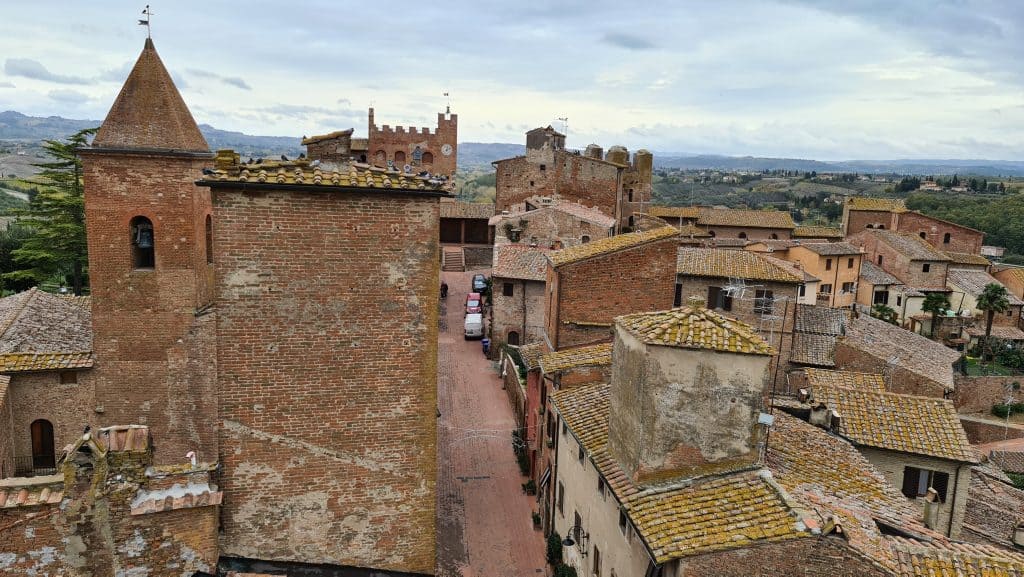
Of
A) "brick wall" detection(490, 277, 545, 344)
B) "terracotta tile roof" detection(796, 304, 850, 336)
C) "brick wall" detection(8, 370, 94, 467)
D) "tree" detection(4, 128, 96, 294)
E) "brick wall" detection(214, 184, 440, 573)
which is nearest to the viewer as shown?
"brick wall" detection(214, 184, 440, 573)

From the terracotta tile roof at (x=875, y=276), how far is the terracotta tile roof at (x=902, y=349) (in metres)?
13.6

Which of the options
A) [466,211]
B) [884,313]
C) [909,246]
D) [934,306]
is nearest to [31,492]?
[884,313]

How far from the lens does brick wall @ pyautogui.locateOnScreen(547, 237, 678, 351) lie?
21891 millimetres

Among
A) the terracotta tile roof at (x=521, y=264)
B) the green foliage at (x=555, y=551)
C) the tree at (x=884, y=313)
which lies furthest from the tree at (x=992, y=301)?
the green foliage at (x=555, y=551)

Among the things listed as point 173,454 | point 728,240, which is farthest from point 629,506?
point 728,240

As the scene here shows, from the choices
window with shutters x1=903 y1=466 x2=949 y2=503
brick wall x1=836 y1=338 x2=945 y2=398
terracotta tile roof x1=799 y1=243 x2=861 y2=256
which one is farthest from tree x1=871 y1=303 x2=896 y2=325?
window with shutters x1=903 y1=466 x2=949 y2=503

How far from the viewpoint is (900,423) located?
18219 mm

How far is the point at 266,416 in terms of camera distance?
10.4 metres

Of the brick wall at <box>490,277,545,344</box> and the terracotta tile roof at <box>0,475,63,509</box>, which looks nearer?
the terracotta tile roof at <box>0,475,63,509</box>

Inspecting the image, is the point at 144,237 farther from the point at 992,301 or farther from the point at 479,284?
the point at 992,301

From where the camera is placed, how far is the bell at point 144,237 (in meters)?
17.5

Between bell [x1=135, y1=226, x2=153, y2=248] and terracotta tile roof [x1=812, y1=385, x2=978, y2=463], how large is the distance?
18.7 metres

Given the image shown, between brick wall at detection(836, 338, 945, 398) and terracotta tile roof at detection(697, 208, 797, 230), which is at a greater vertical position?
terracotta tile roof at detection(697, 208, 797, 230)

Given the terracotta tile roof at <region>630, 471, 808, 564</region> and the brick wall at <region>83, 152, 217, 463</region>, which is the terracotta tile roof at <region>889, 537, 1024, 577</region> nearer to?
the terracotta tile roof at <region>630, 471, 808, 564</region>
